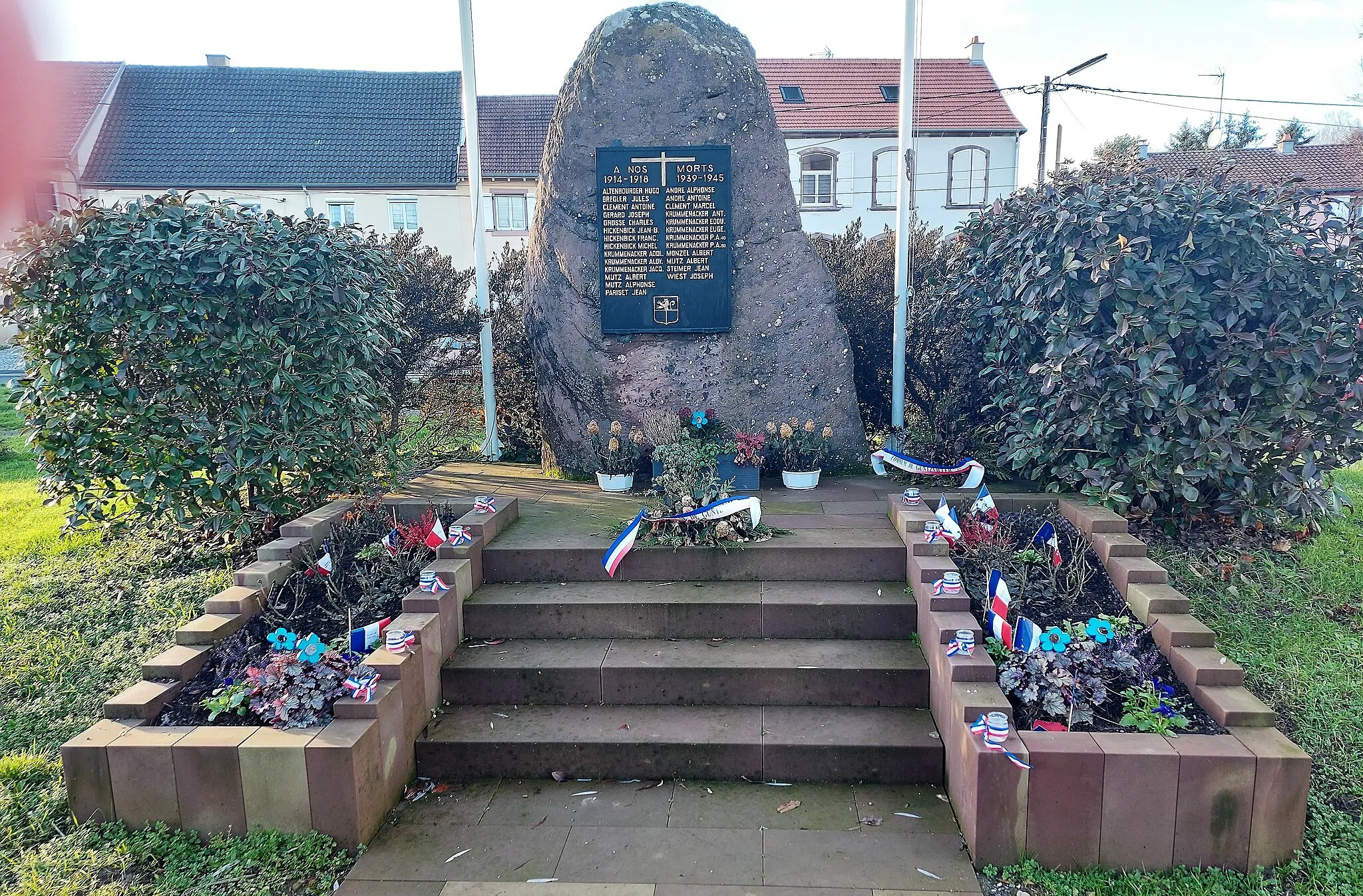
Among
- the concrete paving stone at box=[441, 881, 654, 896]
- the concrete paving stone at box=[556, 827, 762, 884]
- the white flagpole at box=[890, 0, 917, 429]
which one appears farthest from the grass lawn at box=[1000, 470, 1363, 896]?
the white flagpole at box=[890, 0, 917, 429]

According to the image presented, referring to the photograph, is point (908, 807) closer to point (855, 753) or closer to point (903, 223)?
point (855, 753)

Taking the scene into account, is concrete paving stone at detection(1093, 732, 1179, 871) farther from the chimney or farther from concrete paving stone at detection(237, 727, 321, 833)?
the chimney

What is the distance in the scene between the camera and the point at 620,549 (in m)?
4.73

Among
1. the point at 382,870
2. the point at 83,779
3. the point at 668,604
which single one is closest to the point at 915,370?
the point at 668,604

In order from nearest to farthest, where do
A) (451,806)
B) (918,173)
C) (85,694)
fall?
(451,806), (85,694), (918,173)

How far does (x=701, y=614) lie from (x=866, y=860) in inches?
59.9

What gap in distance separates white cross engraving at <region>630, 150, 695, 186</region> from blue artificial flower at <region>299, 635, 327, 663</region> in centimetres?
414

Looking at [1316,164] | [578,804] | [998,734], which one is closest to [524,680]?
[578,804]

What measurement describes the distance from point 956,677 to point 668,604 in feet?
4.85

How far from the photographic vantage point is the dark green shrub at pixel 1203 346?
4.88m

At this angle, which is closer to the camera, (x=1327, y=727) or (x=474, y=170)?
(x=1327, y=727)

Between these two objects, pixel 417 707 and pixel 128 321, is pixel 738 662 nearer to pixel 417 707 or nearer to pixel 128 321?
pixel 417 707

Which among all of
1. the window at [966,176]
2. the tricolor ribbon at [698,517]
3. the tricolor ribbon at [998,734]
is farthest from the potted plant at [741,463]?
the window at [966,176]

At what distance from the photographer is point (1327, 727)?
389 centimetres
